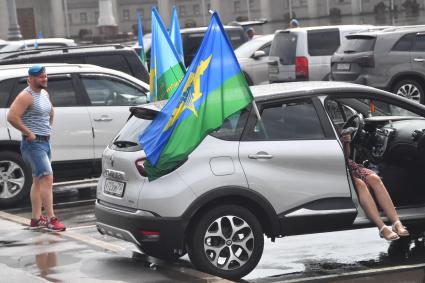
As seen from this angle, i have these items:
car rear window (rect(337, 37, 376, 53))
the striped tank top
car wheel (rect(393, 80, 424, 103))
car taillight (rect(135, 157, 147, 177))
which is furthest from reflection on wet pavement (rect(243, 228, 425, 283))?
car rear window (rect(337, 37, 376, 53))

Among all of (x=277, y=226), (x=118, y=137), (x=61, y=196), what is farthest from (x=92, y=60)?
(x=277, y=226)

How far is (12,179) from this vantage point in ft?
45.8

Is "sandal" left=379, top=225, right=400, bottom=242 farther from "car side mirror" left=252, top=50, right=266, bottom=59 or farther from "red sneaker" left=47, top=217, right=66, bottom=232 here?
"car side mirror" left=252, top=50, right=266, bottom=59

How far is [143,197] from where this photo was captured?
8867mm

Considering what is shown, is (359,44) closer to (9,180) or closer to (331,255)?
(9,180)

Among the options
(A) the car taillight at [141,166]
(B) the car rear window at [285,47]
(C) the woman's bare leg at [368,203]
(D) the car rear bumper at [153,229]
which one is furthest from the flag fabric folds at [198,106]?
(B) the car rear window at [285,47]

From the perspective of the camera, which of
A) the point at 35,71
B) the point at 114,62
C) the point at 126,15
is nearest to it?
the point at 35,71

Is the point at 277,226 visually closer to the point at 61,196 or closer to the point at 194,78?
the point at 194,78

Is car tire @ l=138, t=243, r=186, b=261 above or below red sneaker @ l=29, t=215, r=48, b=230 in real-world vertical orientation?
above

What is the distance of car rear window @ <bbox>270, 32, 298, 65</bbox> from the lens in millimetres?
24969

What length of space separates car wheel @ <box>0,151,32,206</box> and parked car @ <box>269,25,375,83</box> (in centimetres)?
1163

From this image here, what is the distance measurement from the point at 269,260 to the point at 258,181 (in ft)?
3.48

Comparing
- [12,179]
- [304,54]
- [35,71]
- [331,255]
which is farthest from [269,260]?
[304,54]

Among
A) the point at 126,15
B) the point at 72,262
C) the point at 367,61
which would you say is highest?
the point at 367,61
